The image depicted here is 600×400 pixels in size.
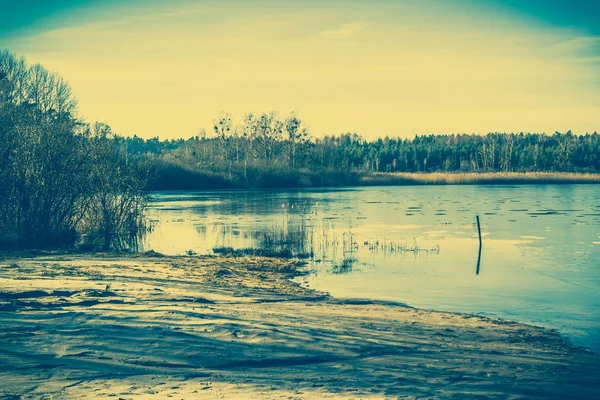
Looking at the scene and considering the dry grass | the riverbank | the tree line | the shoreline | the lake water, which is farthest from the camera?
the dry grass

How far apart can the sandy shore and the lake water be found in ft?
9.25

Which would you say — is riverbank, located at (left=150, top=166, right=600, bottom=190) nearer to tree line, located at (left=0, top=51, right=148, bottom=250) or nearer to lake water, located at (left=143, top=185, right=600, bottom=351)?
lake water, located at (left=143, top=185, right=600, bottom=351)

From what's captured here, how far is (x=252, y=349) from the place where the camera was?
995 centimetres

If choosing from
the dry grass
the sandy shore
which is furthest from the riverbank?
the sandy shore

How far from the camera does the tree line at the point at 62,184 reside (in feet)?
84.4

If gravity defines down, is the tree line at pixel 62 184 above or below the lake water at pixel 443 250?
above

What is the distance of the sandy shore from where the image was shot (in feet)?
26.7

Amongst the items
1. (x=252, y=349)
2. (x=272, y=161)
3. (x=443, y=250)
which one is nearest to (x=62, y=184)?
(x=443, y=250)

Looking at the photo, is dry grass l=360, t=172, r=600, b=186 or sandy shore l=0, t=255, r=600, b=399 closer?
sandy shore l=0, t=255, r=600, b=399

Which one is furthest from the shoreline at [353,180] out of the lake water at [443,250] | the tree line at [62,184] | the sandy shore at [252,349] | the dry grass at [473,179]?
the sandy shore at [252,349]

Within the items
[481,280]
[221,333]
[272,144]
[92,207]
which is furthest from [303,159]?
[221,333]

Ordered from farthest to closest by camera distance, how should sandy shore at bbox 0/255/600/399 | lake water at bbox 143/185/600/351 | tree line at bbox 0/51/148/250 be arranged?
tree line at bbox 0/51/148/250 → lake water at bbox 143/185/600/351 → sandy shore at bbox 0/255/600/399

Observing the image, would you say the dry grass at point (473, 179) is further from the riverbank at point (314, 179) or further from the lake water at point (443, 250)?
the lake water at point (443, 250)

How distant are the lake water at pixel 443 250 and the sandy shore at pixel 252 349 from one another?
9.25ft
